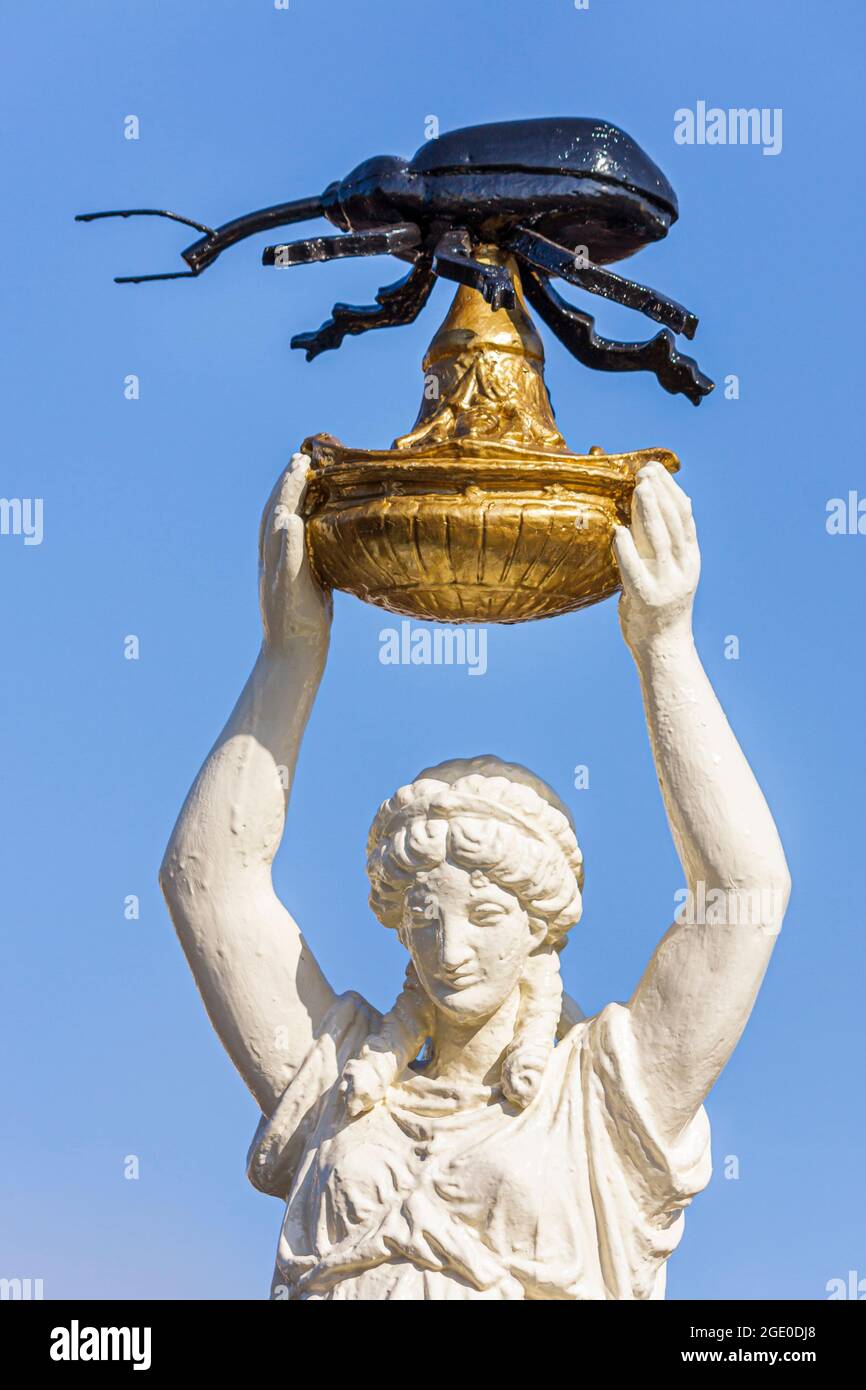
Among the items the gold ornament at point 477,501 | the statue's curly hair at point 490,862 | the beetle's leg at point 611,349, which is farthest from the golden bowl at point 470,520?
the statue's curly hair at point 490,862

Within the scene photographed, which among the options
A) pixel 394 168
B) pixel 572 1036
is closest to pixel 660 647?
pixel 572 1036

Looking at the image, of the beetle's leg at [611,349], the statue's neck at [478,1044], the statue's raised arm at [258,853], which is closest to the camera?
the statue's neck at [478,1044]

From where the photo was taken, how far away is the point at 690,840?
8234 millimetres

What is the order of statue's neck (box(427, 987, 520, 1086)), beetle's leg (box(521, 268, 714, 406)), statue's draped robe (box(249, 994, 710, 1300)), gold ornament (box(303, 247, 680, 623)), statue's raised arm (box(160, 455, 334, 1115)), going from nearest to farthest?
statue's draped robe (box(249, 994, 710, 1300)), gold ornament (box(303, 247, 680, 623)), statue's neck (box(427, 987, 520, 1086)), statue's raised arm (box(160, 455, 334, 1115)), beetle's leg (box(521, 268, 714, 406))

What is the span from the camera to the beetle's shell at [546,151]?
28.3 feet

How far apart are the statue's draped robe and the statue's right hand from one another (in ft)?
4.70

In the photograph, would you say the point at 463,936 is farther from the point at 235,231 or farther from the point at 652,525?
the point at 235,231

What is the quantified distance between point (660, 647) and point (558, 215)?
146 centimetres

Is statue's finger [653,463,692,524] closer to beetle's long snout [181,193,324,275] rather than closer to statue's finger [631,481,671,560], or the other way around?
statue's finger [631,481,671,560]

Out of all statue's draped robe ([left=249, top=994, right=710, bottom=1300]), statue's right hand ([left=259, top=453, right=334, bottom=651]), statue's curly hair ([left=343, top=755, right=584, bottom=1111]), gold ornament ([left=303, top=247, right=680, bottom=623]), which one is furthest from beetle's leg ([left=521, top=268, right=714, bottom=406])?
statue's draped robe ([left=249, top=994, right=710, bottom=1300])

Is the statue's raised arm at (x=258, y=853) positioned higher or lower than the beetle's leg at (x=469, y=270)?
lower

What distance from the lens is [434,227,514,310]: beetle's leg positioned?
27.8ft

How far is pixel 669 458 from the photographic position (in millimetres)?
8453

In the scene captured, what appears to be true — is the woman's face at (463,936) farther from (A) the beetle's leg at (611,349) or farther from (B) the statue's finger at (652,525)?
(A) the beetle's leg at (611,349)
